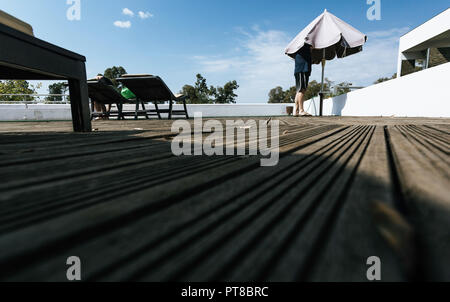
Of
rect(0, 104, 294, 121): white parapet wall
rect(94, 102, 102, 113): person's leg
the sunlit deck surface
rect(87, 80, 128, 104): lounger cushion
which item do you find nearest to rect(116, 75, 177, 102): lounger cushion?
rect(87, 80, 128, 104): lounger cushion

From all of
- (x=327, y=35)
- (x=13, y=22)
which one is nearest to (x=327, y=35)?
(x=327, y=35)

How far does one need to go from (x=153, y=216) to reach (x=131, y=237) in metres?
0.06

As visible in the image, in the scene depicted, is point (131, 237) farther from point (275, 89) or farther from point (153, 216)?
point (275, 89)

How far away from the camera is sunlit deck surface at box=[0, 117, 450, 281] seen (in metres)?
0.23

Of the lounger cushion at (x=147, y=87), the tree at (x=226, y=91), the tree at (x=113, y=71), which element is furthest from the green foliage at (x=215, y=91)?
the lounger cushion at (x=147, y=87)

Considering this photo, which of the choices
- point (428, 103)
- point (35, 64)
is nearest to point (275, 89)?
point (428, 103)

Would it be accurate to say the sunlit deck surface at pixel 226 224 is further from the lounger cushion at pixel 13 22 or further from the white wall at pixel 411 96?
the white wall at pixel 411 96

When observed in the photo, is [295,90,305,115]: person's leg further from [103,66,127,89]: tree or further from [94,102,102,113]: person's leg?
[103,66,127,89]: tree

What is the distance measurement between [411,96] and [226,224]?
238 inches

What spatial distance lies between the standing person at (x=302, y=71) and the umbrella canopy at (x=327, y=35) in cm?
17

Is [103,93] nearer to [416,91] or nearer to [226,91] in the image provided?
[416,91]

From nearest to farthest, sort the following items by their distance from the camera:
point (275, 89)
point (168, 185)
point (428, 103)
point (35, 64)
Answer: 1. point (168, 185)
2. point (35, 64)
3. point (428, 103)
4. point (275, 89)

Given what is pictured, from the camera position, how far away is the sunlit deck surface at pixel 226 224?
23 cm
